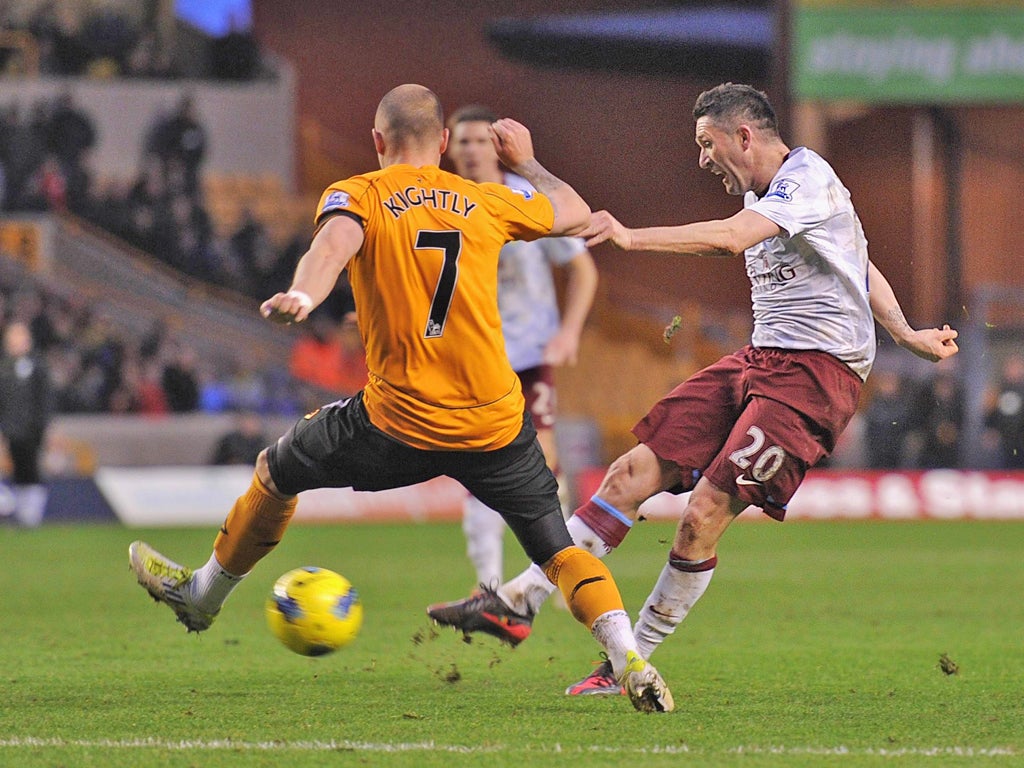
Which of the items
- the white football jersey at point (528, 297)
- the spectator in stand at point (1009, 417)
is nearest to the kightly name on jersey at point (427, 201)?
the white football jersey at point (528, 297)

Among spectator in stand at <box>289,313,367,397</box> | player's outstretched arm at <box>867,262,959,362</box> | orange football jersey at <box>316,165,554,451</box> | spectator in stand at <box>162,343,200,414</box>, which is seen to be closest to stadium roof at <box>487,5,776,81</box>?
spectator in stand at <box>289,313,367,397</box>

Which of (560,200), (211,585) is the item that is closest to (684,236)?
(560,200)

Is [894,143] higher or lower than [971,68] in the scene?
lower

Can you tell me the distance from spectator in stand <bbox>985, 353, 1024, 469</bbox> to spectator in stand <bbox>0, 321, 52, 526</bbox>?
10799 millimetres

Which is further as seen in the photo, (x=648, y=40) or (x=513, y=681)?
(x=648, y=40)

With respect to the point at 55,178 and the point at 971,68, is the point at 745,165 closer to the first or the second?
the point at 971,68

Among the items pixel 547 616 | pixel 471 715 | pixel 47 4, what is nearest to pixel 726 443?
pixel 471 715

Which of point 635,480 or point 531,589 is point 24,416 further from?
point 635,480

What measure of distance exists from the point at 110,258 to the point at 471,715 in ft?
57.2

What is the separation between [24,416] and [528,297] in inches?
386

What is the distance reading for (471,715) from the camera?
209 inches

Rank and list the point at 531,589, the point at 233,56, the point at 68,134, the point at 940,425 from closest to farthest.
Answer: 1. the point at 531,589
2. the point at 940,425
3. the point at 68,134
4. the point at 233,56

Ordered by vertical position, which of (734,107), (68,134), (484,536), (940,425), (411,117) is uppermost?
(411,117)

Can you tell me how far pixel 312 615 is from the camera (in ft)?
18.1
